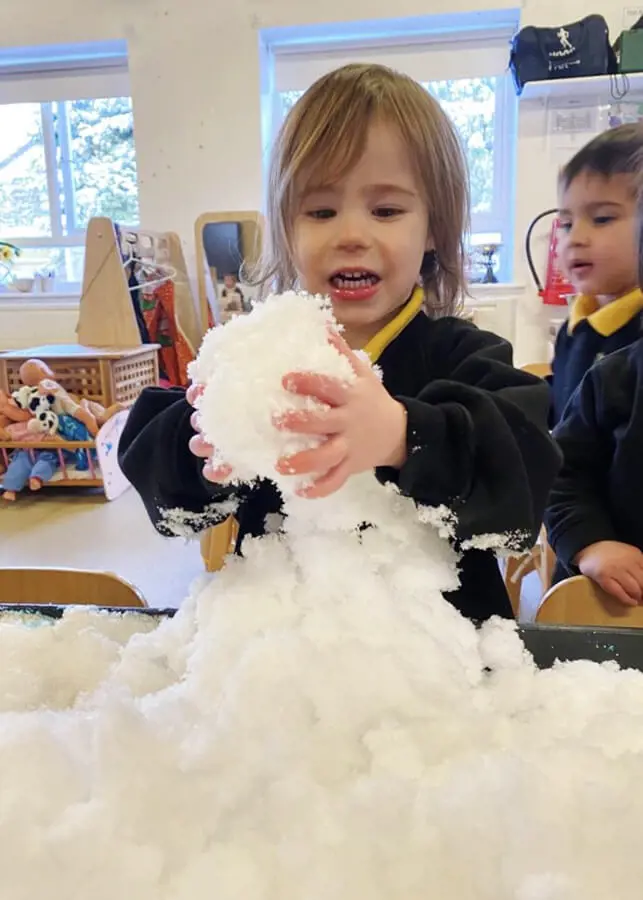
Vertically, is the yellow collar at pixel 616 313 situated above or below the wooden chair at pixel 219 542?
above

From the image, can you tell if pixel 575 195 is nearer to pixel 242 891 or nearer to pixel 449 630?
pixel 449 630

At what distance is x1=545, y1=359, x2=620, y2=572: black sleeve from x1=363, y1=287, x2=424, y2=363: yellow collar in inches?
15.0

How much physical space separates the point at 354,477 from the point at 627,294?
3.17 ft

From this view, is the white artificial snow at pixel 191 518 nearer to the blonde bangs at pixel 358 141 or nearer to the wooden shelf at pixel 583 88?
the blonde bangs at pixel 358 141

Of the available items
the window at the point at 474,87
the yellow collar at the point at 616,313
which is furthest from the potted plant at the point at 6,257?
the yellow collar at the point at 616,313

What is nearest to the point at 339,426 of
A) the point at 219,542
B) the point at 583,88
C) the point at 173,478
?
the point at 173,478

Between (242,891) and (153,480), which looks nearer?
(242,891)

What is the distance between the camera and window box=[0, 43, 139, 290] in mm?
3623

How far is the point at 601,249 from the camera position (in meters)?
1.30

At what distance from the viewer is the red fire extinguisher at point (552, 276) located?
3170 mm

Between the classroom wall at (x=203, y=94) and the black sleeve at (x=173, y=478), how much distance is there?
2943 mm

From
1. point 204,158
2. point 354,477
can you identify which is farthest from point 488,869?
point 204,158

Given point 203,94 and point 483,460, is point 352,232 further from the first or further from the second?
point 203,94

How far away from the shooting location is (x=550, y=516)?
1.02 meters
